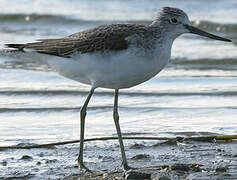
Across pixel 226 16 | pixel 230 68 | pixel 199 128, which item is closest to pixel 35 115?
pixel 199 128

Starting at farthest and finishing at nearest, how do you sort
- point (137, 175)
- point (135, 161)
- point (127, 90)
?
point (127, 90), point (135, 161), point (137, 175)

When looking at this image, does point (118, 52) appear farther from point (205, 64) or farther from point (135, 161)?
point (205, 64)

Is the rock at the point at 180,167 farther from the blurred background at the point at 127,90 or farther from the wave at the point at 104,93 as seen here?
the wave at the point at 104,93

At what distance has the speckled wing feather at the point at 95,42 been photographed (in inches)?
337

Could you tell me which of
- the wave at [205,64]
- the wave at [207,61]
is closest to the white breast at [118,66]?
the wave at [205,64]

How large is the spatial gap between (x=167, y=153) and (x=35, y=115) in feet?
10.3

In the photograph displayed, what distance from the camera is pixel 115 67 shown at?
8.44 meters

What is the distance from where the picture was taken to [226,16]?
762 inches

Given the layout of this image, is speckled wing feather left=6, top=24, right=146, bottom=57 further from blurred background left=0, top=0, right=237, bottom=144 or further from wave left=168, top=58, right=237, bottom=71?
wave left=168, top=58, right=237, bottom=71

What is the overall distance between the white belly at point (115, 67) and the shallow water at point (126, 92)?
1.26 metres

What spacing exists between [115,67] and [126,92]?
5007mm

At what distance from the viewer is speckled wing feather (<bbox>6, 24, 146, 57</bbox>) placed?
857cm

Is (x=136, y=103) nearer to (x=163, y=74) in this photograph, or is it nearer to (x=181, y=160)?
(x=163, y=74)

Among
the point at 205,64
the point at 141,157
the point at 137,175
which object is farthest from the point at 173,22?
the point at 205,64
